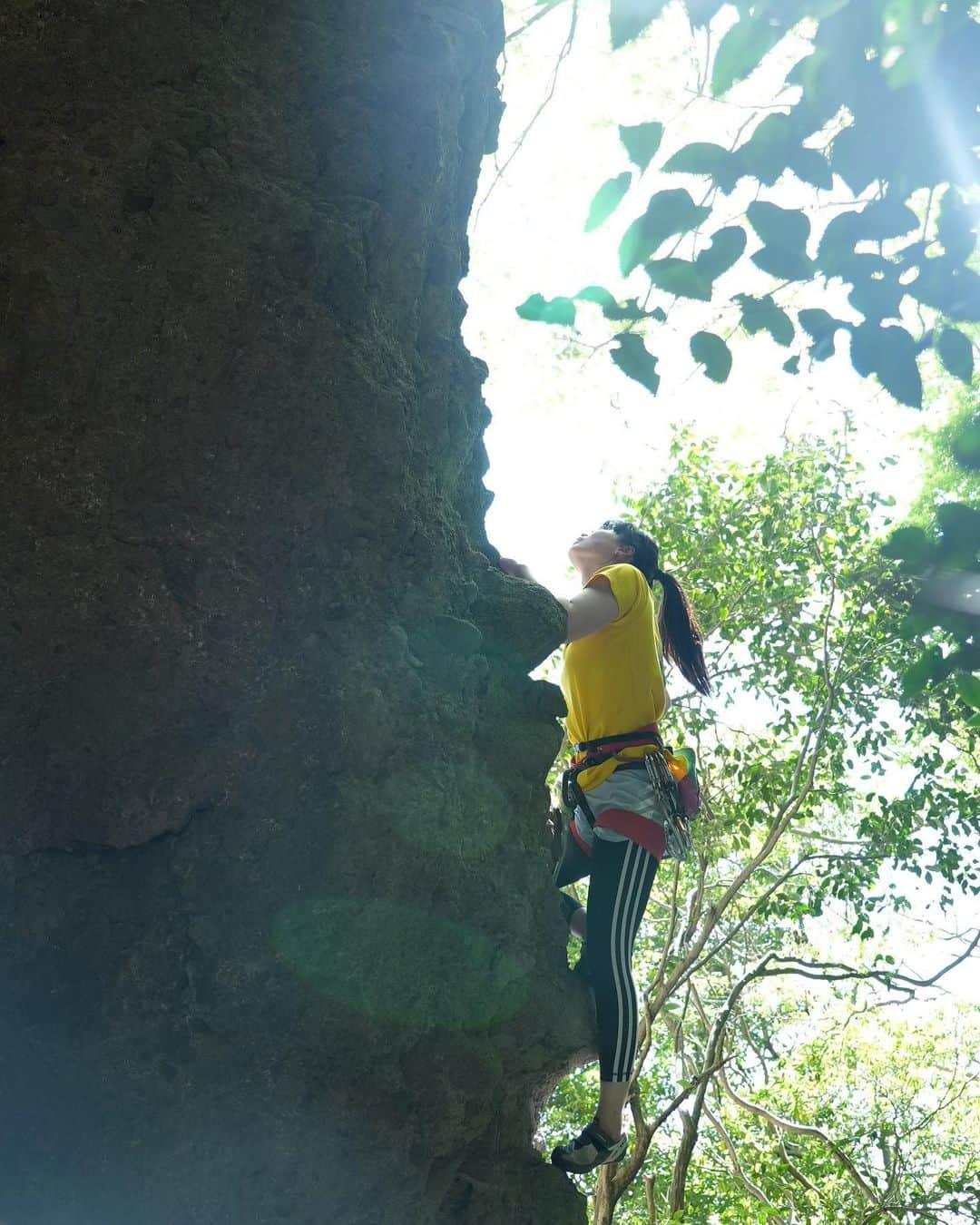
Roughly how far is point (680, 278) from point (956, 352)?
665mm

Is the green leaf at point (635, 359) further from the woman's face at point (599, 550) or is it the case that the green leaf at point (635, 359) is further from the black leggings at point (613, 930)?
the black leggings at point (613, 930)

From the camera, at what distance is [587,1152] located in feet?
8.16

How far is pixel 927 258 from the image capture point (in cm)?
233

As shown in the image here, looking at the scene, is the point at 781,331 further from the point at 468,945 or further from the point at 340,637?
the point at 468,945

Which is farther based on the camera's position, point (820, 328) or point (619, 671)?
point (619, 671)

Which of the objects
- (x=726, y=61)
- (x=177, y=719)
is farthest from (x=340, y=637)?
(x=726, y=61)

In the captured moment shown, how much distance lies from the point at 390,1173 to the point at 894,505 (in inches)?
286

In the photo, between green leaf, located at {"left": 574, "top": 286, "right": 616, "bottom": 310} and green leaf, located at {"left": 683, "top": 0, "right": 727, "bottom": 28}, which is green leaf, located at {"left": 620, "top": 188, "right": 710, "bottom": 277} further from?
green leaf, located at {"left": 683, "top": 0, "right": 727, "bottom": 28}

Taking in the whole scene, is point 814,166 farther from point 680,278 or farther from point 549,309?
point 549,309

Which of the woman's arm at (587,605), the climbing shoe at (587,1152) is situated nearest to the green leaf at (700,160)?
the woman's arm at (587,605)

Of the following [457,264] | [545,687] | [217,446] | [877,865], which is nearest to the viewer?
[217,446]

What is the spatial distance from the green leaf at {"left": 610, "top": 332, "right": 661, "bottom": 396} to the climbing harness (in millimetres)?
1132

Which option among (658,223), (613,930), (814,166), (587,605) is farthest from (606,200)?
(613,930)

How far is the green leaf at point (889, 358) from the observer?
7.16 ft
